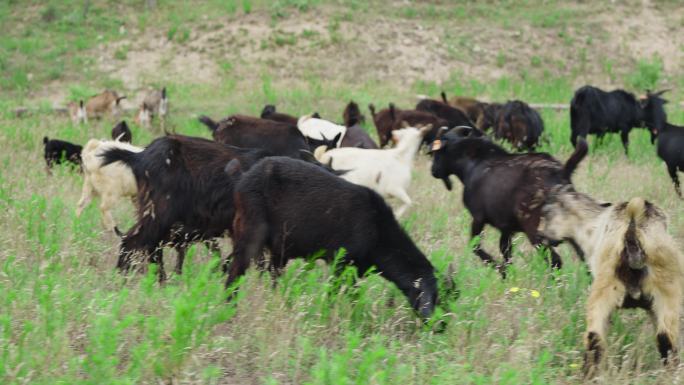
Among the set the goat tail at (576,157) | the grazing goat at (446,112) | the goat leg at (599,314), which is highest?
the goat tail at (576,157)

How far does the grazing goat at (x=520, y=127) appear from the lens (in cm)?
1398

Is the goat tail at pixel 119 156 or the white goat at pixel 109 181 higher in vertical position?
the goat tail at pixel 119 156

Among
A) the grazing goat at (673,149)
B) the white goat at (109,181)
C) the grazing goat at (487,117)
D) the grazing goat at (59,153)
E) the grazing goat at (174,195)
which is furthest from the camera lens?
the grazing goat at (487,117)

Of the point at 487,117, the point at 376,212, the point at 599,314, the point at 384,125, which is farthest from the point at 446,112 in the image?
the point at 599,314

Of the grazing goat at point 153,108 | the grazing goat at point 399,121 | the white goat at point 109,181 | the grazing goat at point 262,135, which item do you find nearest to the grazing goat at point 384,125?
the grazing goat at point 399,121

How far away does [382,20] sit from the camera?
85.9ft

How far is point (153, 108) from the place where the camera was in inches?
692

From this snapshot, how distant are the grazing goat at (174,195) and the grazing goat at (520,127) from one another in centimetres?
797

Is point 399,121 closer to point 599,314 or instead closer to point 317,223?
point 317,223

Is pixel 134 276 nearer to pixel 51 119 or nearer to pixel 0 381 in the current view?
pixel 0 381

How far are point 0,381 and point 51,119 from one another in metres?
13.3

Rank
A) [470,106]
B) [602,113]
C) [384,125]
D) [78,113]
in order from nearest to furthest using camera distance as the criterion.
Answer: [384,125] < [602,113] < [78,113] < [470,106]

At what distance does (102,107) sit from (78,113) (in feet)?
2.59

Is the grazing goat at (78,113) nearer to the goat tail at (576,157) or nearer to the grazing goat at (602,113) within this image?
the grazing goat at (602,113)
